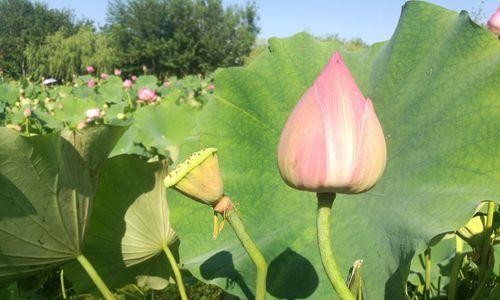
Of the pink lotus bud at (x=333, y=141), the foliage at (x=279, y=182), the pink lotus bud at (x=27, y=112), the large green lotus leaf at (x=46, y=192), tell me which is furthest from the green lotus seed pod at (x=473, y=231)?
the pink lotus bud at (x=27, y=112)

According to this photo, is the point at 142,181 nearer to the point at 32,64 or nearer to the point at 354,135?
the point at 354,135

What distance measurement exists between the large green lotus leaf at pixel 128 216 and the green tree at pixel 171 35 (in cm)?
2729

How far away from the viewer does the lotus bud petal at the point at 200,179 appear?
19.1 inches

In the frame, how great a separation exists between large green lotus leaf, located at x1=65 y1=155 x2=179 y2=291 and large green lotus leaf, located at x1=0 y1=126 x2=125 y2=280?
0.33 ft

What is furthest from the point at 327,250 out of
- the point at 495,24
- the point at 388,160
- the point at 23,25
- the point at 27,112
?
the point at 23,25

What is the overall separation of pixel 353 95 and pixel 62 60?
21948 mm

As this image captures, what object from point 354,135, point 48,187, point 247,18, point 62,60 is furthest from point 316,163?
point 247,18

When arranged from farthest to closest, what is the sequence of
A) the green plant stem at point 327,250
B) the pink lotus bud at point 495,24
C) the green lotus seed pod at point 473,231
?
the pink lotus bud at point 495,24 < the green lotus seed pod at point 473,231 < the green plant stem at point 327,250

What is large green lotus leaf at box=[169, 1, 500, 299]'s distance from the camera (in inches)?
23.6

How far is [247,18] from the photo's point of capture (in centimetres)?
3170

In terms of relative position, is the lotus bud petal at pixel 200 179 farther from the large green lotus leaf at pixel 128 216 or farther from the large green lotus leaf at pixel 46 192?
the large green lotus leaf at pixel 128 216

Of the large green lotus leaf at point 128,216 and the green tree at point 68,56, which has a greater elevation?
the large green lotus leaf at point 128,216

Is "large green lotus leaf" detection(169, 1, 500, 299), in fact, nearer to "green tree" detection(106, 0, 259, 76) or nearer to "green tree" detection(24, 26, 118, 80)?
"green tree" detection(24, 26, 118, 80)

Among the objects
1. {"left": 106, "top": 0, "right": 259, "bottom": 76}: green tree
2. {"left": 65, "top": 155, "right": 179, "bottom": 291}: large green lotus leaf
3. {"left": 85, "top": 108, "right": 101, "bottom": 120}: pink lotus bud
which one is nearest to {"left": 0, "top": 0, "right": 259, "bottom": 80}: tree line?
{"left": 106, "top": 0, "right": 259, "bottom": 76}: green tree
